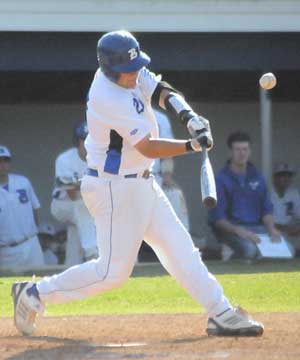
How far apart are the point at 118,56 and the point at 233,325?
1.48 metres

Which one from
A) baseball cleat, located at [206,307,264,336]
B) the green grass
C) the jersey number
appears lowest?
the green grass

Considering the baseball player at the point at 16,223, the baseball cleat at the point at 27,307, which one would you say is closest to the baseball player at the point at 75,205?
the baseball player at the point at 16,223

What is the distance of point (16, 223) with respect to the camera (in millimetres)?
10367

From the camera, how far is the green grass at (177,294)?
7.59m

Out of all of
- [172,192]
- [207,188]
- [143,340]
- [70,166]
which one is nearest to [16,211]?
[70,166]

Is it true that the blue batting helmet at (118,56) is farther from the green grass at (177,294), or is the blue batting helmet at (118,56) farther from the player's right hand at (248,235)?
the player's right hand at (248,235)

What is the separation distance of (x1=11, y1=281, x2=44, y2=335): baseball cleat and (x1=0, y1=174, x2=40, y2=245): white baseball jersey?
4396mm

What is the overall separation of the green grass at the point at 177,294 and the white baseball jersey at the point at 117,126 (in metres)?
1.94

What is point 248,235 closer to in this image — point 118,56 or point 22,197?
point 22,197

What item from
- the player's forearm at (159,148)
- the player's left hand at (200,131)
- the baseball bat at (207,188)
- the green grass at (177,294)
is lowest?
the green grass at (177,294)

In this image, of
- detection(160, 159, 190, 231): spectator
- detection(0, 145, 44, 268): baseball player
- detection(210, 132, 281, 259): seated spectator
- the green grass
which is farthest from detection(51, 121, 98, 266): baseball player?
detection(210, 132, 281, 259): seated spectator

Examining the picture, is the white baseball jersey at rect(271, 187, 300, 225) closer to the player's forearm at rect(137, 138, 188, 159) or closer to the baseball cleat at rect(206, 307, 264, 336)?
the baseball cleat at rect(206, 307, 264, 336)

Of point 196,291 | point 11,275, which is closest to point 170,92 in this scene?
point 196,291

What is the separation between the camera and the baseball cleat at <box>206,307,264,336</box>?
18.8 feet
